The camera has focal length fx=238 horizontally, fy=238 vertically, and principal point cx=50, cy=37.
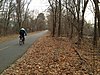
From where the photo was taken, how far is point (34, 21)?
13188 centimetres

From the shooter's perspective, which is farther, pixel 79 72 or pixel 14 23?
pixel 14 23

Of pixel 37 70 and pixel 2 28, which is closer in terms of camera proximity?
pixel 37 70

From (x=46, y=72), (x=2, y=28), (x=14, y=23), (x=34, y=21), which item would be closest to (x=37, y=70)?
(x=46, y=72)

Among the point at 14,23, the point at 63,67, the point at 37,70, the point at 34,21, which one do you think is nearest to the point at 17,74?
the point at 37,70

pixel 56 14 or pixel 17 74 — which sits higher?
pixel 56 14

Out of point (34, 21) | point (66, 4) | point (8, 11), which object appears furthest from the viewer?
point (34, 21)

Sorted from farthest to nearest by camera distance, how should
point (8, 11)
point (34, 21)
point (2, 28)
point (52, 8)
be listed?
point (34, 21) < point (2, 28) < point (8, 11) < point (52, 8)

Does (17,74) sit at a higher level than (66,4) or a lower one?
lower

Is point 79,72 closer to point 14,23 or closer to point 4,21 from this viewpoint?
point 4,21

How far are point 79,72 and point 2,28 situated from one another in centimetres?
6473

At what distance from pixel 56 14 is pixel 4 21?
27.4 metres

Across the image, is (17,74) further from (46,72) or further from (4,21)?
(4,21)

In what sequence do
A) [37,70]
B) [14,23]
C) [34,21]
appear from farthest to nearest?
1. [34,21]
2. [14,23]
3. [37,70]

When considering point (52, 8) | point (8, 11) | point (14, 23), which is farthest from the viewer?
point (14, 23)
